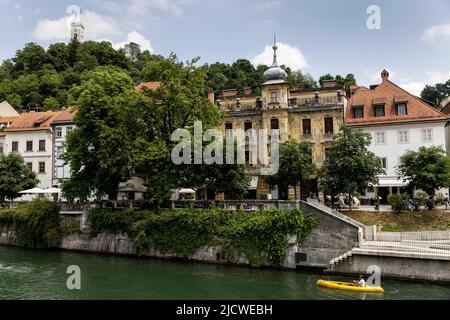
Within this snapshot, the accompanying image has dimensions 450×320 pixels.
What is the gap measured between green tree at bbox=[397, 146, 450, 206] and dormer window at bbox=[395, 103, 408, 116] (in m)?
9.06

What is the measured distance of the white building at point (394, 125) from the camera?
138ft

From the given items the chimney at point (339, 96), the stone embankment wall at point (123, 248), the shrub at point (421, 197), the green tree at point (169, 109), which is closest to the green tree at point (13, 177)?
the stone embankment wall at point (123, 248)

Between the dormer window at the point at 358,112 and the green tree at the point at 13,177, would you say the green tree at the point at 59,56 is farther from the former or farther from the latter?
the dormer window at the point at 358,112

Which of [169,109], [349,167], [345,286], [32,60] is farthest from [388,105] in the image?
[32,60]

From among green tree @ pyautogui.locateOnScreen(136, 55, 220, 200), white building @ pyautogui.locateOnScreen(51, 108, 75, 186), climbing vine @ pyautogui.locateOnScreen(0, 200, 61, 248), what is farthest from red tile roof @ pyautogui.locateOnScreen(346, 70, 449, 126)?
white building @ pyautogui.locateOnScreen(51, 108, 75, 186)

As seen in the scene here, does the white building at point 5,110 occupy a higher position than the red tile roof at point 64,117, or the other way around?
the white building at point 5,110

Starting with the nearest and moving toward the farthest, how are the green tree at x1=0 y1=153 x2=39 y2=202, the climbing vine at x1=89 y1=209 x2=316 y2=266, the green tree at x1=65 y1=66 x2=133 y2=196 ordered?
the climbing vine at x1=89 y1=209 x2=316 y2=266, the green tree at x1=65 y1=66 x2=133 y2=196, the green tree at x1=0 y1=153 x2=39 y2=202

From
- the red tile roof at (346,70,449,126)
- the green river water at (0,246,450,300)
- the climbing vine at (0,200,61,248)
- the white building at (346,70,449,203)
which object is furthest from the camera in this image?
the red tile roof at (346,70,449,126)

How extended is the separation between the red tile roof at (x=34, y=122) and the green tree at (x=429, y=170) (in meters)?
44.2

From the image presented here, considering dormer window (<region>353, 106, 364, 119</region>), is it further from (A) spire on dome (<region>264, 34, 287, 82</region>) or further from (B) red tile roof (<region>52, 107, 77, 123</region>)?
(B) red tile roof (<region>52, 107, 77, 123</region>)

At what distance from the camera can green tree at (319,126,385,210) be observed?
3478 cm

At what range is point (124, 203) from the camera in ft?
124

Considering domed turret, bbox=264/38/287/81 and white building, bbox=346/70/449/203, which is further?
domed turret, bbox=264/38/287/81

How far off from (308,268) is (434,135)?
2216 cm
